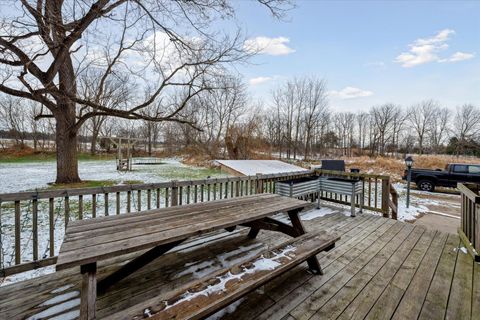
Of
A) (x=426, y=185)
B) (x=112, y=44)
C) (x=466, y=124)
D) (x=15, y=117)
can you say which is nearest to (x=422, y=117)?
(x=466, y=124)

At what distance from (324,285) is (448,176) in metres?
11.4

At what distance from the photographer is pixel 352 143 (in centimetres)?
3697

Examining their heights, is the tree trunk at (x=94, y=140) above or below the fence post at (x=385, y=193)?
above

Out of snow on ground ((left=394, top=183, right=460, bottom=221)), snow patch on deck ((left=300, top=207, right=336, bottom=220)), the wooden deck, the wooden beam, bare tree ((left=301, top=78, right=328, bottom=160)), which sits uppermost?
bare tree ((left=301, top=78, right=328, bottom=160))

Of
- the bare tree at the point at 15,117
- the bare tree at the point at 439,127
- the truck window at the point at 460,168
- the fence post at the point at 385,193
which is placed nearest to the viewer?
the fence post at the point at 385,193

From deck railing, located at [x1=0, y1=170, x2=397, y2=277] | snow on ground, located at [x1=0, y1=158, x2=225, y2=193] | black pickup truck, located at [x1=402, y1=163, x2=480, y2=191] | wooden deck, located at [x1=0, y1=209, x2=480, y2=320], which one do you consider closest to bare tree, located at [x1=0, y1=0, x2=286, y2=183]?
snow on ground, located at [x1=0, y1=158, x2=225, y2=193]

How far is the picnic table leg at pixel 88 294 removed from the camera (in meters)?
1.19

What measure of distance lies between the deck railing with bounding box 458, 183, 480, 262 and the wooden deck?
0.14 m

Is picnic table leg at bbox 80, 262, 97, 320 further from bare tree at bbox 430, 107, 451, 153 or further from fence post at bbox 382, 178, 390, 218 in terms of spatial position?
bare tree at bbox 430, 107, 451, 153

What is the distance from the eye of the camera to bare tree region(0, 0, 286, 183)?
15.4 ft

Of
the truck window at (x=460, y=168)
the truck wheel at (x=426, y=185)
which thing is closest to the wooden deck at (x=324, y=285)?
the truck wheel at (x=426, y=185)

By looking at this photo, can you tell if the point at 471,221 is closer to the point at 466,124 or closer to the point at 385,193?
the point at 385,193

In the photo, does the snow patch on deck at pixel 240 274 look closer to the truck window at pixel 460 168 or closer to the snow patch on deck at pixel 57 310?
the snow patch on deck at pixel 57 310

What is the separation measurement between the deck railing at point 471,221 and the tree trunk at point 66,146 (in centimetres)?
1075
